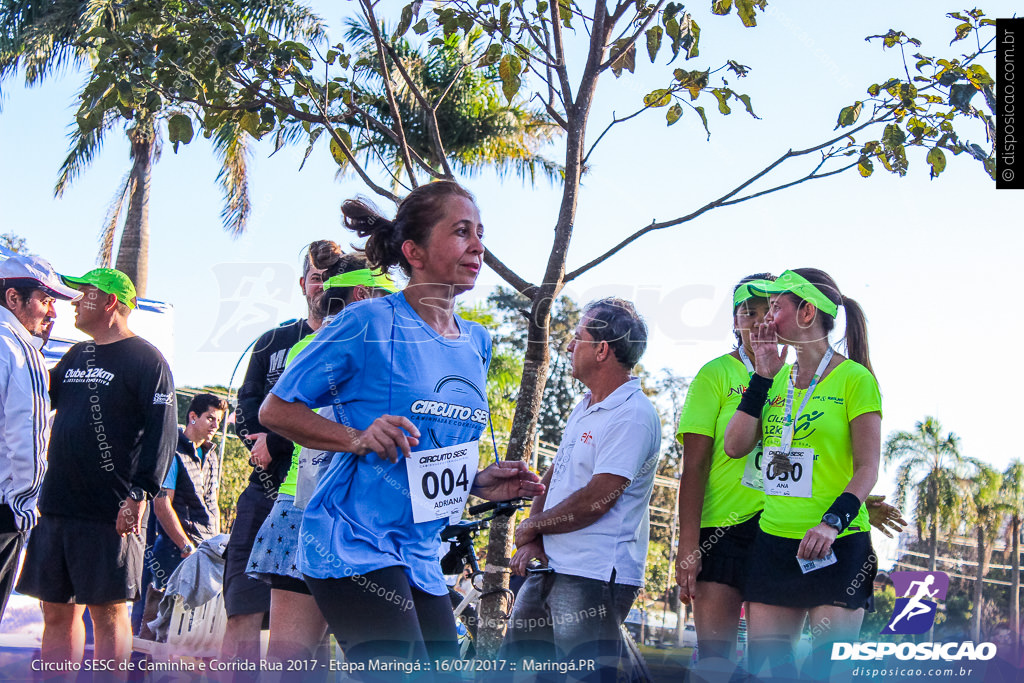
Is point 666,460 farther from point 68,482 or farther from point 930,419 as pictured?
point 68,482

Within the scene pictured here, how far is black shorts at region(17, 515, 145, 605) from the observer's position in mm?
4051

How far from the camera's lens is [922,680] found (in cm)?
344

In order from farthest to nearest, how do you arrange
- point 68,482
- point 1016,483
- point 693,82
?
point 1016,483, point 693,82, point 68,482

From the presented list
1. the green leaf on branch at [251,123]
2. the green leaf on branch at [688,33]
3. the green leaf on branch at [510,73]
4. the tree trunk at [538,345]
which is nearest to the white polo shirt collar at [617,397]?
the tree trunk at [538,345]

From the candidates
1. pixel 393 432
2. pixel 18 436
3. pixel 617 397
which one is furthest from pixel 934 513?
pixel 393 432

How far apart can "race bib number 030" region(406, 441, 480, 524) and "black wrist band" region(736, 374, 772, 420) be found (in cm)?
131

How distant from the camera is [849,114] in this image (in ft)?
14.9

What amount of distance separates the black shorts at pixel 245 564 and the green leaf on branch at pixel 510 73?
213 cm

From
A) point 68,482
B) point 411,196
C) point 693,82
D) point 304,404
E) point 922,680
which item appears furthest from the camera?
point 693,82

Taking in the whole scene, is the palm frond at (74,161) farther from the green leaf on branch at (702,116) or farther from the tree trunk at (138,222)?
the green leaf on branch at (702,116)

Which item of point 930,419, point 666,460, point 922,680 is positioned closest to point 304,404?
point 922,680

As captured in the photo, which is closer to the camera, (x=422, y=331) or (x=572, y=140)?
(x=422, y=331)

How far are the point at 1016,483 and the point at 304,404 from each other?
1868 centimetres

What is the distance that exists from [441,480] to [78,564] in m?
2.48
